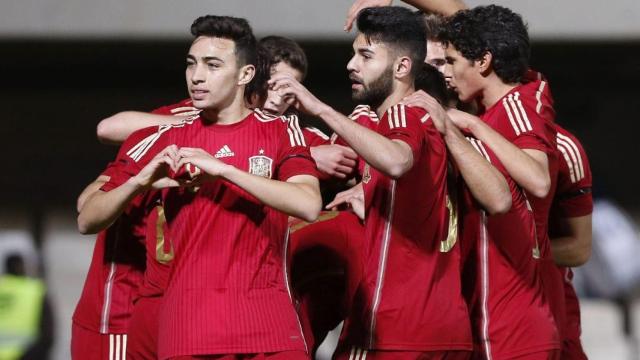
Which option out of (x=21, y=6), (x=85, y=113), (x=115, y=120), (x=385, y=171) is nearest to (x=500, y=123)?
(x=385, y=171)

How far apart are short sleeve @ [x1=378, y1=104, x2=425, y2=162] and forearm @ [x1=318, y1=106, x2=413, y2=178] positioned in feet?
0.23

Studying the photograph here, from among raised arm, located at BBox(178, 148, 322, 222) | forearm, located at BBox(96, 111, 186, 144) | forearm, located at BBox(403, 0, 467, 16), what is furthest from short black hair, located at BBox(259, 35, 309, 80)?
raised arm, located at BBox(178, 148, 322, 222)

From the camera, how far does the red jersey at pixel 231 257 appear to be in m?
3.82

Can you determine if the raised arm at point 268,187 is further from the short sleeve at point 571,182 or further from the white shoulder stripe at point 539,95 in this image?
the short sleeve at point 571,182

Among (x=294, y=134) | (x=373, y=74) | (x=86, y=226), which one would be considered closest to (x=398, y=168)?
(x=294, y=134)

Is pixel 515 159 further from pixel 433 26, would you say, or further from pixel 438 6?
pixel 438 6

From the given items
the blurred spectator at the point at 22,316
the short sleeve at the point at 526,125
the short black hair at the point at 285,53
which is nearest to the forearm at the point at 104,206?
the short black hair at the point at 285,53

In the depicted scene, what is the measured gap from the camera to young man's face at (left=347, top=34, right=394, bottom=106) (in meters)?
4.22

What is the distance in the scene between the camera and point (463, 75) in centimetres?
451

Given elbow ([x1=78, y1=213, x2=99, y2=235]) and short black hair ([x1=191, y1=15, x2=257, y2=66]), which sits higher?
short black hair ([x1=191, y1=15, x2=257, y2=66])

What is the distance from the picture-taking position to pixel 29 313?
28.3ft

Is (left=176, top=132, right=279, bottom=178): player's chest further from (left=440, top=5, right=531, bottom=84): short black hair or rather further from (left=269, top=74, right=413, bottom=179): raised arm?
(left=440, top=5, right=531, bottom=84): short black hair

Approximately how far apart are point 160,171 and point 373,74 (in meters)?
0.85

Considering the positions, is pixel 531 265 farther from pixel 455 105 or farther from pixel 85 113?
pixel 85 113
